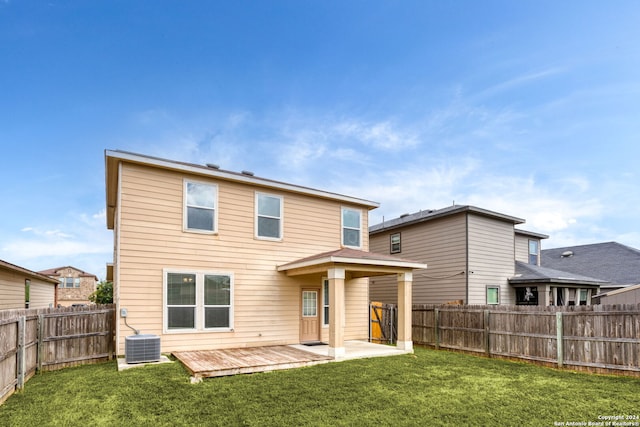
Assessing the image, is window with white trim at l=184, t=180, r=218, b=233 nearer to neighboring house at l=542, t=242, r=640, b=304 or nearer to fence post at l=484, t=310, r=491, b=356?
fence post at l=484, t=310, r=491, b=356

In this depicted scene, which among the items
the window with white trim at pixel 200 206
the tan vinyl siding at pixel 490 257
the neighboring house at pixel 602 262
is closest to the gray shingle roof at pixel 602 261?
the neighboring house at pixel 602 262

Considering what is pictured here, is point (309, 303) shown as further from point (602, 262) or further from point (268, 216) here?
point (602, 262)

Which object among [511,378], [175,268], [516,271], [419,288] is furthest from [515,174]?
[175,268]

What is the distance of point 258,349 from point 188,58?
1039cm

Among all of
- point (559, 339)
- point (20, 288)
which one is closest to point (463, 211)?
point (559, 339)

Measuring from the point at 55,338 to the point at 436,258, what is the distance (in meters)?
13.4

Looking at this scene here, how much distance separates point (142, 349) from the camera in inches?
316

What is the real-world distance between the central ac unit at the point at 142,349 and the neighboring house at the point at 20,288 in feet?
28.6

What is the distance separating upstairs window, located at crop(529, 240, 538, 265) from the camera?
19.0 m

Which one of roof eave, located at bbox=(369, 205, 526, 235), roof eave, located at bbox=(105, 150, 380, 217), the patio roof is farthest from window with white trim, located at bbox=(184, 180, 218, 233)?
roof eave, located at bbox=(369, 205, 526, 235)

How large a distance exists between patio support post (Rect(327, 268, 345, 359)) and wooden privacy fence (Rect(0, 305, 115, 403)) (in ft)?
17.4

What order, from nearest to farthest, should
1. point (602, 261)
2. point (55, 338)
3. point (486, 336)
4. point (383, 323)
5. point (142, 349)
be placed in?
point (142, 349) < point (55, 338) < point (486, 336) < point (383, 323) < point (602, 261)

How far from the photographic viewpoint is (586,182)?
654 inches

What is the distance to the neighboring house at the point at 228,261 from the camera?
9141 millimetres
